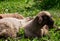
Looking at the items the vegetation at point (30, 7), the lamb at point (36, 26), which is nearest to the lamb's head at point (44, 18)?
the lamb at point (36, 26)

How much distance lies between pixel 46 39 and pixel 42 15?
0.70 metres

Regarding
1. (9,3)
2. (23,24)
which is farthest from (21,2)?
(23,24)

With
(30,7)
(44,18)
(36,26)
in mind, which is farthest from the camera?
(30,7)

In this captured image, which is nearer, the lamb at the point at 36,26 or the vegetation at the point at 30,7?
the lamb at the point at 36,26

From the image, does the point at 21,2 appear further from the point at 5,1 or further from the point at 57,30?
the point at 57,30

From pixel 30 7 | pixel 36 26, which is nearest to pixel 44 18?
pixel 36 26

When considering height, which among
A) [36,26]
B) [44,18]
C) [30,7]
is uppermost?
[44,18]

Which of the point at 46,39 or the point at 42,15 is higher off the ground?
the point at 42,15

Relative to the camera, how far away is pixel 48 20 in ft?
28.0

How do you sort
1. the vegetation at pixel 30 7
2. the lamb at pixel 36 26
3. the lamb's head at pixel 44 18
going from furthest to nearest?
1. the vegetation at pixel 30 7
2. the lamb at pixel 36 26
3. the lamb's head at pixel 44 18

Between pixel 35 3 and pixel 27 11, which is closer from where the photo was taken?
pixel 27 11

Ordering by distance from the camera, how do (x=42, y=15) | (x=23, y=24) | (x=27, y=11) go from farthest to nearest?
(x=27, y=11)
(x=23, y=24)
(x=42, y=15)

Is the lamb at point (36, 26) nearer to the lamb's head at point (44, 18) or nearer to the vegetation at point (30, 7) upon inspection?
the lamb's head at point (44, 18)

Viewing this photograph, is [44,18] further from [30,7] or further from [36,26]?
[30,7]
